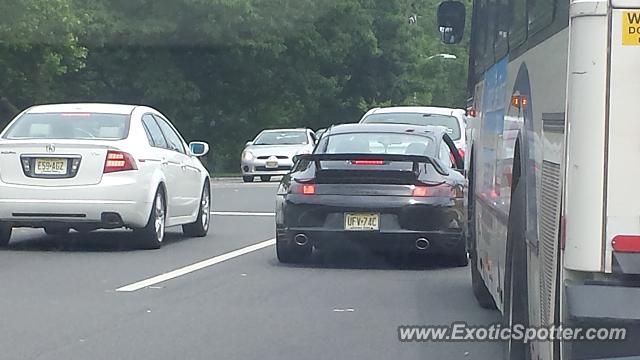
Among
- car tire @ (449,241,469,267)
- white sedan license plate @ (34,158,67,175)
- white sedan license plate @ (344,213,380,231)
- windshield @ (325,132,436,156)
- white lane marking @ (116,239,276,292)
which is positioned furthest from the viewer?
white sedan license plate @ (34,158,67,175)

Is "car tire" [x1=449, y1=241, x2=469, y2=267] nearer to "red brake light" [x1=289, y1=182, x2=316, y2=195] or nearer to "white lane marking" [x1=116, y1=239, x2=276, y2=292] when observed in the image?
"red brake light" [x1=289, y1=182, x2=316, y2=195]

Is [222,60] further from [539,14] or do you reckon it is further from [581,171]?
[581,171]

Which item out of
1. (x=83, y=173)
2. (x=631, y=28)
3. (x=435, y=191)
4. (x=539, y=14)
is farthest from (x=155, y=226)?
(x=631, y=28)

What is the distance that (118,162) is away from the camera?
13430mm

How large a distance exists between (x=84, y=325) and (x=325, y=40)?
47.2m

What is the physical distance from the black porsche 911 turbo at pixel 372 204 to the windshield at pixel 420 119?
8.51 meters

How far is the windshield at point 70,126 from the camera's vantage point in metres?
13.7

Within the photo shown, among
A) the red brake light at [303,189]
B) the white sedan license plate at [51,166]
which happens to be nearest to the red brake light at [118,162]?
the white sedan license plate at [51,166]

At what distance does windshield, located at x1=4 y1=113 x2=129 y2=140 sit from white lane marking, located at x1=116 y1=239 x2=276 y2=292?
171 cm

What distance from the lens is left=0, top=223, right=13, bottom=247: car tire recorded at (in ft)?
45.5

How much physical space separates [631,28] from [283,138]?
1224 inches

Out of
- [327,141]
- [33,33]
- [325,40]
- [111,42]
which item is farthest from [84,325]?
[325,40]

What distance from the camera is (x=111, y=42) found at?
4703 cm

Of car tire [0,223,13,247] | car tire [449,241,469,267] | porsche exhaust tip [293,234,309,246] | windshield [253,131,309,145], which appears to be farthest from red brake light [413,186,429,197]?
A: windshield [253,131,309,145]
